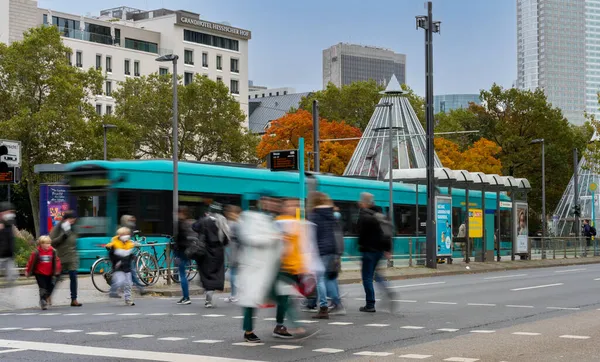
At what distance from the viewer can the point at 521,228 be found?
39812mm

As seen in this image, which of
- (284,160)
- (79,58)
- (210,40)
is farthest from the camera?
(210,40)

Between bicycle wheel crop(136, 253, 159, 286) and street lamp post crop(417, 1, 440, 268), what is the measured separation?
39.2 ft

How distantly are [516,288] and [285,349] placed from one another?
12.2m

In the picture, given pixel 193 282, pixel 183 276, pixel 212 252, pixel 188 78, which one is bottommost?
pixel 193 282

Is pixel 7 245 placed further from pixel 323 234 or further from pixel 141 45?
pixel 141 45

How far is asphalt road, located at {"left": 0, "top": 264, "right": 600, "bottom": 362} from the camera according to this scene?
11.0 m

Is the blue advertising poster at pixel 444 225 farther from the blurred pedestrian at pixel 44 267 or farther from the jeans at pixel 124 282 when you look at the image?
the blurred pedestrian at pixel 44 267

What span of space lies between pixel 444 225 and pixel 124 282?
17.5 meters

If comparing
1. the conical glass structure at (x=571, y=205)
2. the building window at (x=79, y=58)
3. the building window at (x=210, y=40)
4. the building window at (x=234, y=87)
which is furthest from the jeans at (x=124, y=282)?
the building window at (x=234, y=87)

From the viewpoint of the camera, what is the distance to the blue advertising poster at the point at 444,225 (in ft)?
112

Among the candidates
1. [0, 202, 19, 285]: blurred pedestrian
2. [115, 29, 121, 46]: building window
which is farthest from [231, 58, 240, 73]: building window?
[0, 202, 19, 285]: blurred pedestrian

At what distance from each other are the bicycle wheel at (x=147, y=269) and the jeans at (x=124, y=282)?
401 cm

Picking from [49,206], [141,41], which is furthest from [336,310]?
[141,41]

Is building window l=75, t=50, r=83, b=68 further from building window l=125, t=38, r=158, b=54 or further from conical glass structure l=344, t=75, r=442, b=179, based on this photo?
conical glass structure l=344, t=75, r=442, b=179
